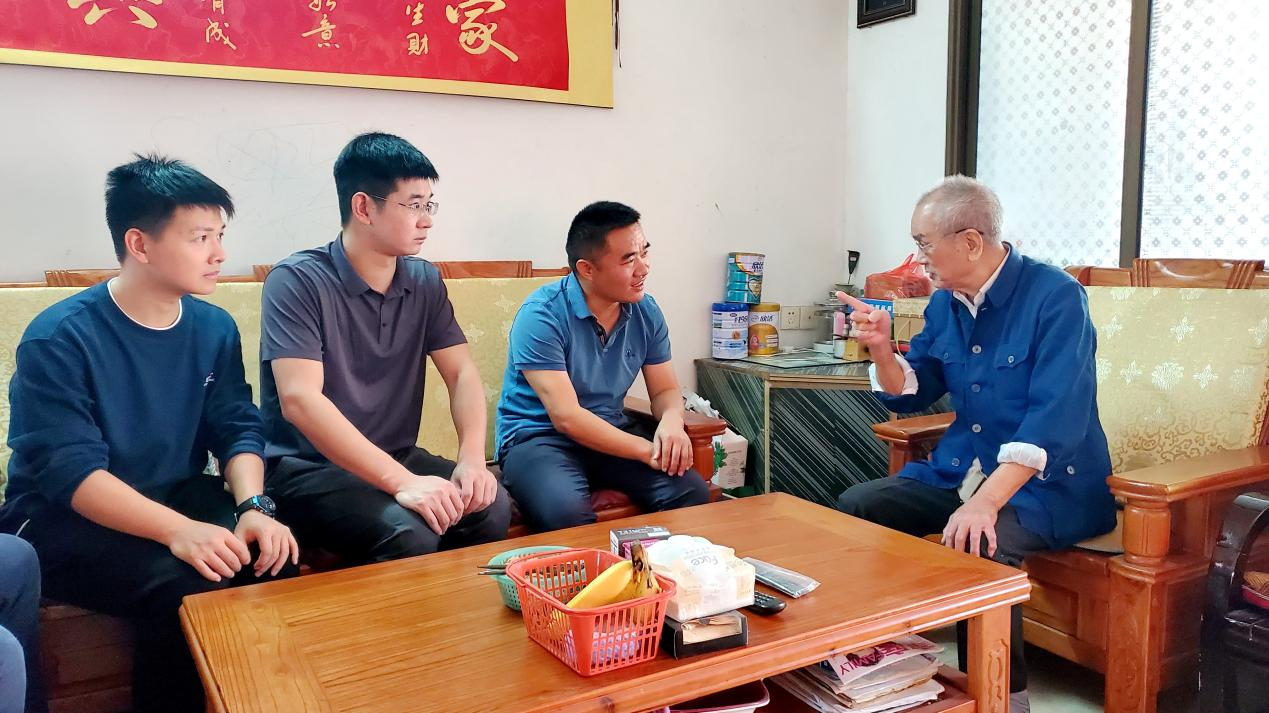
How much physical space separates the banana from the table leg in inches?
22.0

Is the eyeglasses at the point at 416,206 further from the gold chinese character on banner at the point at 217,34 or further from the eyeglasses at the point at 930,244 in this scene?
the eyeglasses at the point at 930,244

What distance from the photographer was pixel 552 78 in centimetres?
275

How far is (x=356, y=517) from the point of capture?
1736 millimetres

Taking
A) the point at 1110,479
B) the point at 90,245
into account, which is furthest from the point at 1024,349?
the point at 90,245

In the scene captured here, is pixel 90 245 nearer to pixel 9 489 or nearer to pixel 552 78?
pixel 9 489

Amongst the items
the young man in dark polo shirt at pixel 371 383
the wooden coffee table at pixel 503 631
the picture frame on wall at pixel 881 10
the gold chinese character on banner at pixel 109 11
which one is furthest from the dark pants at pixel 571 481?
the picture frame on wall at pixel 881 10

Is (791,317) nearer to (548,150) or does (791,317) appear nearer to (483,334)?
(548,150)

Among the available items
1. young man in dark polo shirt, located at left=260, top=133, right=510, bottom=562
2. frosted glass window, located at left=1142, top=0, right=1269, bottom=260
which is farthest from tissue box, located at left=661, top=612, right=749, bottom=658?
frosted glass window, located at left=1142, top=0, right=1269, bottom=260

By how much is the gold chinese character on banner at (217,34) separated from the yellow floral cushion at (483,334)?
80 cm

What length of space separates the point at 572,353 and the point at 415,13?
43.3 inches

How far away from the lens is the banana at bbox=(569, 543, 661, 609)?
3.59 ft

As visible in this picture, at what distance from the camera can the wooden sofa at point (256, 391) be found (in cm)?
154

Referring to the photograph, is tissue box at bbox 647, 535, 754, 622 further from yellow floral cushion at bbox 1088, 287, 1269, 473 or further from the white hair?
yellow floral cushion at bbox 1088, 287, 1269, 473

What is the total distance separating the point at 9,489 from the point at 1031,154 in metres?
2.85
